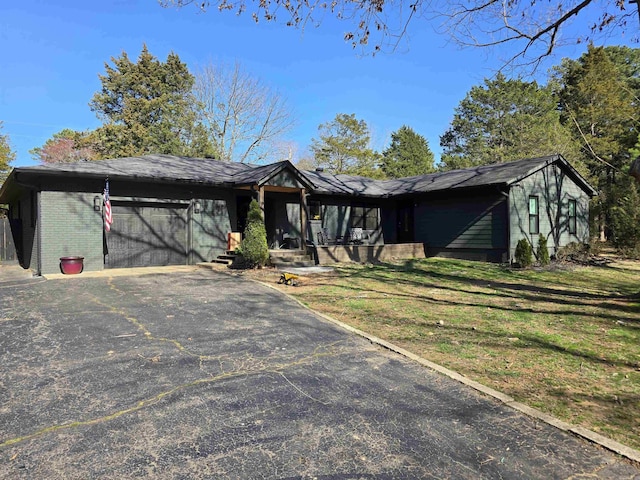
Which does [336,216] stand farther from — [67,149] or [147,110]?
[67,149]

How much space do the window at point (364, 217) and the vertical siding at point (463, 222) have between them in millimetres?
2208

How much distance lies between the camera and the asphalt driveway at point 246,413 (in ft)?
7.84

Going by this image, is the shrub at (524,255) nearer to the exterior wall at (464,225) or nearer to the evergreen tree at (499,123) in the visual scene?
the exterior wall at (464,225)

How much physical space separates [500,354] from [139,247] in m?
11.5

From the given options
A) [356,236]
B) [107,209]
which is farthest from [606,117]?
[107,209]

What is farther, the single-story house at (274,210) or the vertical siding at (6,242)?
the vertical siding at (6,242)

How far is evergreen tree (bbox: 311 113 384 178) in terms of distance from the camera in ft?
123

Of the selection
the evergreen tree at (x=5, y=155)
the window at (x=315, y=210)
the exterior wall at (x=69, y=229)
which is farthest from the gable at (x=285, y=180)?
the evergreen tree at (x=5, y=155)

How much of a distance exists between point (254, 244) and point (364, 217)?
847 cm

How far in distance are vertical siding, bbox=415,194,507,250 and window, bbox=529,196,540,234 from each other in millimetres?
1856

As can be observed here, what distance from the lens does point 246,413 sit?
10.0 feet

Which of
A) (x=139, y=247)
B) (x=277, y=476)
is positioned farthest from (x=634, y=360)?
(x=139, y=247)

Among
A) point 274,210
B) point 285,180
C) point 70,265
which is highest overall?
point 285,180

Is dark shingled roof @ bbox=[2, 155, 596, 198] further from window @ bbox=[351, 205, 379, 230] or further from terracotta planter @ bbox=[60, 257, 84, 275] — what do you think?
terracotta planter @ bbox=[60, 257, 84, 275]
